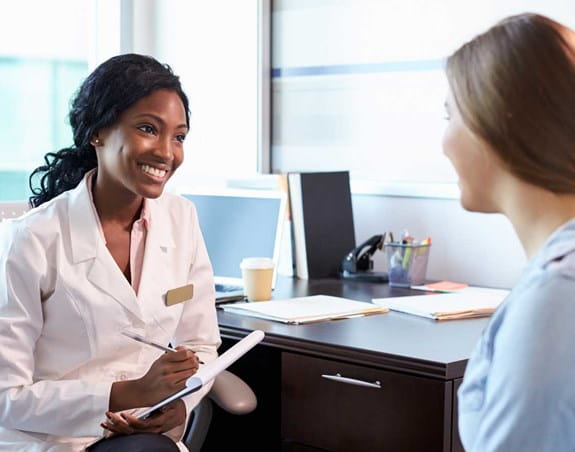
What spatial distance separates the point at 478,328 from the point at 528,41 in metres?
1.12

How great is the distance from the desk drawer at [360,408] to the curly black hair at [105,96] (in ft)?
1.77

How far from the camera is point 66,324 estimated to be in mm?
1752

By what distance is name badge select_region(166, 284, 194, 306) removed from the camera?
74.5 inches

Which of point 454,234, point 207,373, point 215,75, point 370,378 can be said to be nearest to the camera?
point 207,373

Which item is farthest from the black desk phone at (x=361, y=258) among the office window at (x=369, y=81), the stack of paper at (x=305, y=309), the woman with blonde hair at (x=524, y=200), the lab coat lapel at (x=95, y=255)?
the woman with blonde hair at (x=524, y=200)

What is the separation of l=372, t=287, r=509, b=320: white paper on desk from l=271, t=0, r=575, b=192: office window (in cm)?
41

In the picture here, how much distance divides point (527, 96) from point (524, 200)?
115mm

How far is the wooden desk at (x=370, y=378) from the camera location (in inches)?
67.9

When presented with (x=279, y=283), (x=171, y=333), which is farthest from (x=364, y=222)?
(x=171, y=333)

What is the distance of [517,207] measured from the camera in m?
1.03

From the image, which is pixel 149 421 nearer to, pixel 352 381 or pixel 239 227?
pixel 352 381

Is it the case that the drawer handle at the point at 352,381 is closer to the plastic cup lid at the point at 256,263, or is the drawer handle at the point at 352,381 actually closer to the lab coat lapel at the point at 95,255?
the lab coat lapel at the point at 95,255

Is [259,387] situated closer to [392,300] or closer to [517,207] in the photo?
[392,300]

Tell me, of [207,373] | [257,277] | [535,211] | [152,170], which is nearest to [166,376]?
[207,373]
